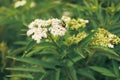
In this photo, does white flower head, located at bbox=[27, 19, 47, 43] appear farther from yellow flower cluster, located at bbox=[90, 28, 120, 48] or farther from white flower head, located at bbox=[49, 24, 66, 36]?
yellow flower cluster, located at bbox=[90, 28, 120, 48]

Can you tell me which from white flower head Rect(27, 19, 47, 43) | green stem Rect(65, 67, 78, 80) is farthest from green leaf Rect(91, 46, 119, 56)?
white flower head Rect(27, 19, 47, 43)

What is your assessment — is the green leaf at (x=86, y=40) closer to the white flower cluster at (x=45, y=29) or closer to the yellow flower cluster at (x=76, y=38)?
the yellow flower cluster at (x=76, y=38)

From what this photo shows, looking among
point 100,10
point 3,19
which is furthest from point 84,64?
point 3,19

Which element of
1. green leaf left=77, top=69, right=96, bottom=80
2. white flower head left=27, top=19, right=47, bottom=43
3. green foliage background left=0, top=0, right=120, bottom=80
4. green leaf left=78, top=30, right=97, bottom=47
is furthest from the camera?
green leaf left=77, top=69, right=96, bottom=80

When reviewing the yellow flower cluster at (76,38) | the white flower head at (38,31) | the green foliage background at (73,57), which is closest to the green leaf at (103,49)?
the green foliage background at (73,57)

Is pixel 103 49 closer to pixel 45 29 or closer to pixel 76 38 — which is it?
pixel 76 38

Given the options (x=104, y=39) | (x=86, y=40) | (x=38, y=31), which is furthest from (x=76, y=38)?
(x=38, y=31)

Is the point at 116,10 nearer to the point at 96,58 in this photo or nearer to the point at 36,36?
the point at 96,58
